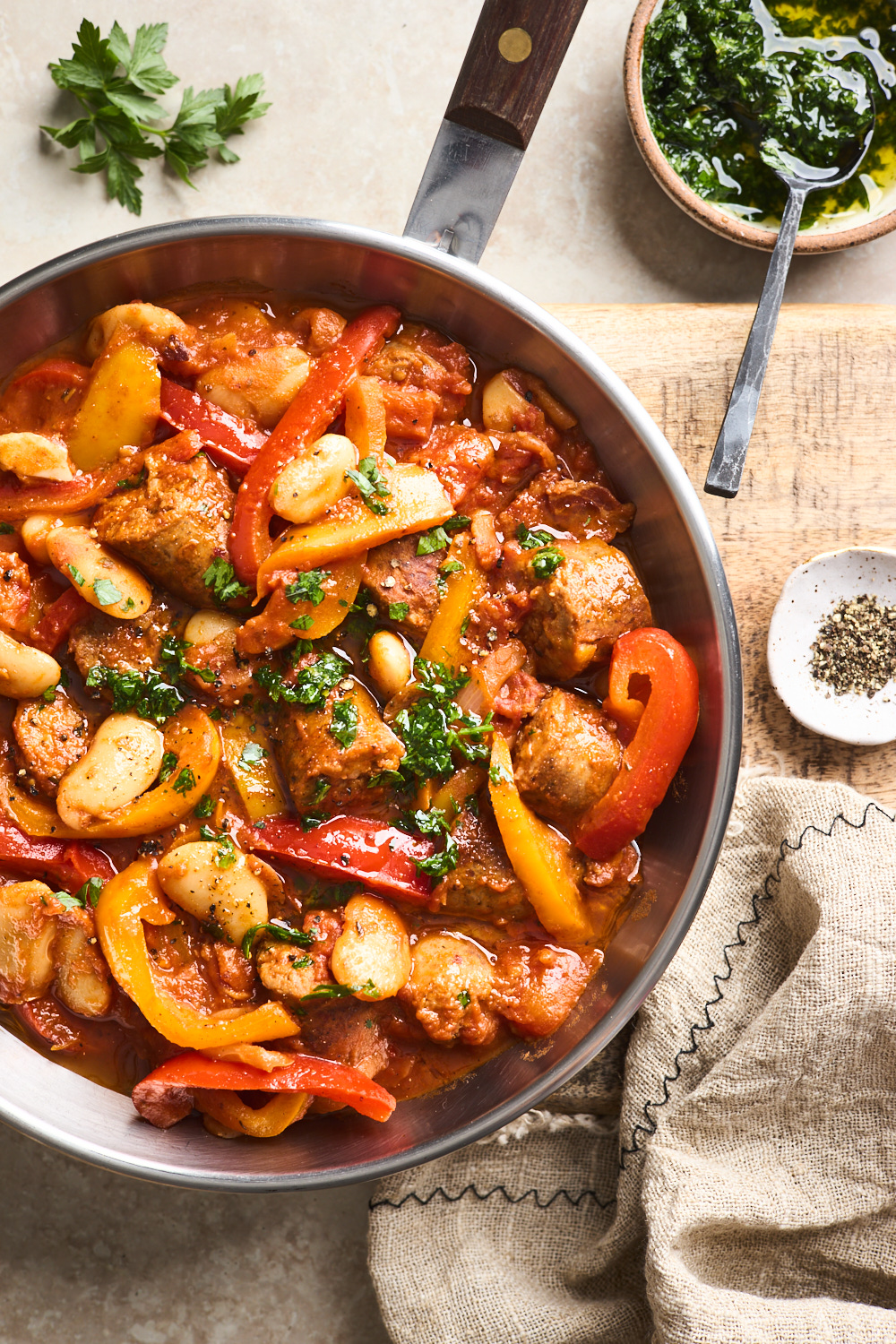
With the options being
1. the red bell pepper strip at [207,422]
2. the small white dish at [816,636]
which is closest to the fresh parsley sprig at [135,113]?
the red bell pepper strip at [207,422]

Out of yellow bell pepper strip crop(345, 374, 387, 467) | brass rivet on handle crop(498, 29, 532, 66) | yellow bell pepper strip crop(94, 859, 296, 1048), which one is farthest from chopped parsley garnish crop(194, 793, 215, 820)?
brass rivet on handle crop(498, 29, 532, 66)

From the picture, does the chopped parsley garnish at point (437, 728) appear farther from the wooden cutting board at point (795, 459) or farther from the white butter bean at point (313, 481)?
the wooden cutting board at point (795, 459)

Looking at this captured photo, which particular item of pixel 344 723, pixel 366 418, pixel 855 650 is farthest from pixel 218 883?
pixel 855 650

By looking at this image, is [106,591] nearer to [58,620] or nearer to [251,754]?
[58,620]

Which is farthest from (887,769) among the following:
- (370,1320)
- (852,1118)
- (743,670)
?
(370,1320)

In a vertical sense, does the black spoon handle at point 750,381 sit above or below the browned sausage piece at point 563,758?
above

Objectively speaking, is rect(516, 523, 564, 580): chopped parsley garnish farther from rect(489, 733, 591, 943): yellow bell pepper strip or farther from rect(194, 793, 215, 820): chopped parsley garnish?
rect(194, 793, 215, 820): chopped parsley garnish
